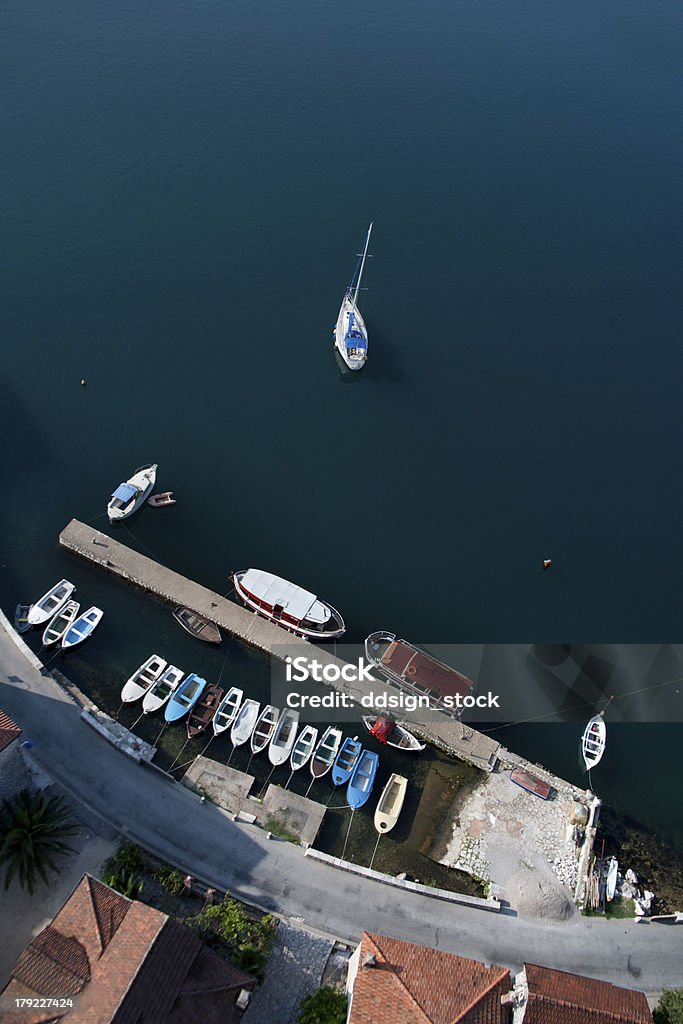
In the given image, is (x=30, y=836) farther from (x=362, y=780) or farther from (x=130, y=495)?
(x=130, y=495)

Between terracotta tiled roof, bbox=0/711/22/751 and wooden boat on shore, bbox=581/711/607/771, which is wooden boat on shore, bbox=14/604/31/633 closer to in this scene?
terracotta tiled roof, bbox=0/711/22/751

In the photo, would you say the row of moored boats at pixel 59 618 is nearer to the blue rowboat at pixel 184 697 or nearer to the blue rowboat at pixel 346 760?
the blue rowboat at pixel 184 697

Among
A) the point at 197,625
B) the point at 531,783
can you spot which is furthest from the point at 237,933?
the point at 197,625

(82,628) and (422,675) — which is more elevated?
(422,675)

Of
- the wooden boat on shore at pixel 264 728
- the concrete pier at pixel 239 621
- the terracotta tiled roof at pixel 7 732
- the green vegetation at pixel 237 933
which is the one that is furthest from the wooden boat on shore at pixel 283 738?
the terracotta tiled roof at pixel 7 732

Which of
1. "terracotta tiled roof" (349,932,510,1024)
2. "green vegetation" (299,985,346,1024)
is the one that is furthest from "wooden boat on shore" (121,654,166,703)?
"terracotta tiled roof" (349,932,510,1024)

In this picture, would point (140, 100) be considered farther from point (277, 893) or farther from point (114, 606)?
point (277, 893)
